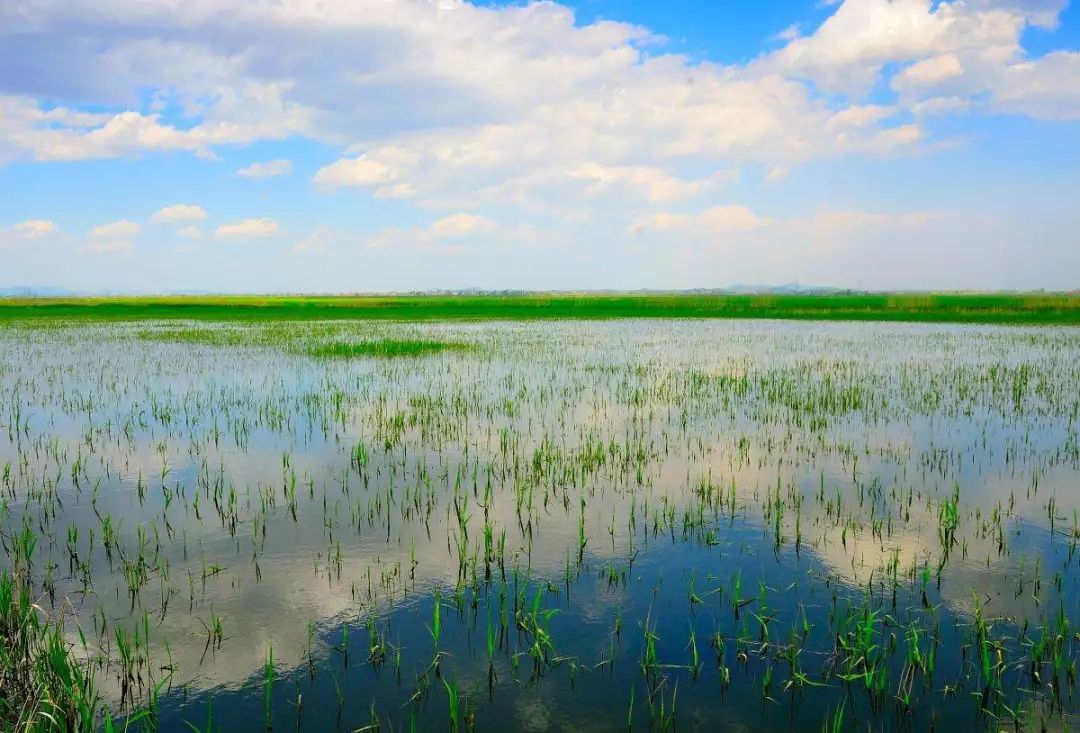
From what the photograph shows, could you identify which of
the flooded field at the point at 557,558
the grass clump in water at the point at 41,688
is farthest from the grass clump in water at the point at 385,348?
the grass clump in water at the point at 41,688

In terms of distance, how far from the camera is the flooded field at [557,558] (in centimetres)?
450

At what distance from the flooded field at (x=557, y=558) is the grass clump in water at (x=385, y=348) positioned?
34.8 feet

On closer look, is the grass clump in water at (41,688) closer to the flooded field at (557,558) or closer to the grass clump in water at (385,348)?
the flooded field at (557,558)

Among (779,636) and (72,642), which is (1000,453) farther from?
(72,642)

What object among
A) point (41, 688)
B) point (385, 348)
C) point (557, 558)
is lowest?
point (557, 558)

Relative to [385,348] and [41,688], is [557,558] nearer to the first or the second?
[41,688]

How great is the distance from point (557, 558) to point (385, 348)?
2305cm

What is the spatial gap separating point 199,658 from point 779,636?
448 cm

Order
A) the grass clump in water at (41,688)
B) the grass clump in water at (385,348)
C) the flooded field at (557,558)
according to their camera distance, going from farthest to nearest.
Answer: the grass clump in water at (385,348) → the flooded field at (557,558) → the grass clump in water at (41,688)

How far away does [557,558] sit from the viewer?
6.70m

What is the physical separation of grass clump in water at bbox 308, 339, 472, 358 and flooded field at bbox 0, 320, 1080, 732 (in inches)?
418

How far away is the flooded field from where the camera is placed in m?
4.50

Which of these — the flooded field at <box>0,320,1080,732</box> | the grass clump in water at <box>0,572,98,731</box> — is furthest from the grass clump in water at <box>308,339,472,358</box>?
the grass clump in water at <box>0,572,98,731</box>

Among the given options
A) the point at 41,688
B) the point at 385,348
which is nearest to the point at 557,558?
the point at 41,688
